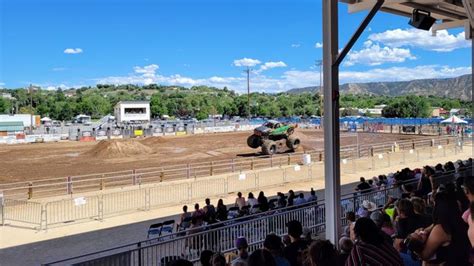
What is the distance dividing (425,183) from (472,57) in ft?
16.8

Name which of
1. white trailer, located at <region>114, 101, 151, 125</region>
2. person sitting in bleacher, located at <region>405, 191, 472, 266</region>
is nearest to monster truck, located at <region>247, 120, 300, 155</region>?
person sitting in bleacher, located at <region>405, 191, 472, 266</region>

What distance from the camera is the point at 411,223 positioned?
15.2ft

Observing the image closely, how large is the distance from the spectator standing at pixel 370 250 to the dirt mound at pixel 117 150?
29.0m

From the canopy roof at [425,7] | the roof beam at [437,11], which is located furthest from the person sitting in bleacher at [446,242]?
the roof beam at [437,11]

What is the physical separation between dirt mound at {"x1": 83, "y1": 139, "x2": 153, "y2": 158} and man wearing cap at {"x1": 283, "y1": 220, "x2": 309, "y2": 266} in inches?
1084

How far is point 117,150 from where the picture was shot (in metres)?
31.8

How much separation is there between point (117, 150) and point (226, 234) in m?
26.0

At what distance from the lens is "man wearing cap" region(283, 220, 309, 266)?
4395mm

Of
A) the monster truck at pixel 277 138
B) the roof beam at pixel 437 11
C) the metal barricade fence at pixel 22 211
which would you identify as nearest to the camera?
the roof beam at pixel 437 11

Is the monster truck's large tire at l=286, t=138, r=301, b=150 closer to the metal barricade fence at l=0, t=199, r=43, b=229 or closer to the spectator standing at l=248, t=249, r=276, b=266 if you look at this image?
the metal barricade fence at l=0, t=199, r=43, b=229

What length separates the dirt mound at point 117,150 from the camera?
31.1 m

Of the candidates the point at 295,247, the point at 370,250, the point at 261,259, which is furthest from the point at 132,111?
the point at 370,250

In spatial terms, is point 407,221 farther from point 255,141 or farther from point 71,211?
point 255,141

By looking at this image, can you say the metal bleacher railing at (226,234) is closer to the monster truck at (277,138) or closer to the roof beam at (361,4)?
the roof beam at (361,4)
